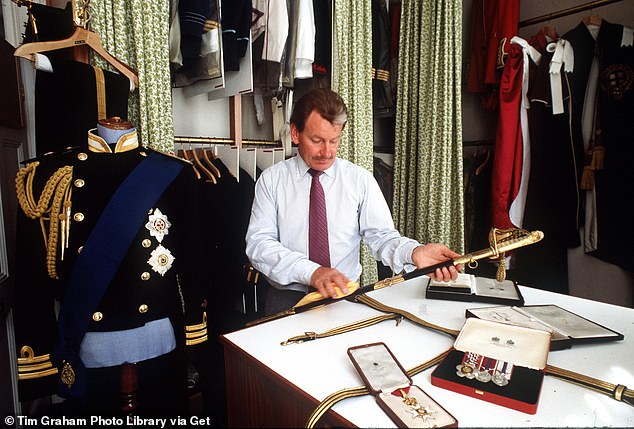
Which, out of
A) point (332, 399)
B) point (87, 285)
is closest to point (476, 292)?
point (332, 399)

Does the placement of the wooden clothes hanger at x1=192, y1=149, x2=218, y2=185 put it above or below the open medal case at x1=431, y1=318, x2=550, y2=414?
above

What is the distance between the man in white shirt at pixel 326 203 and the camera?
1.69 m

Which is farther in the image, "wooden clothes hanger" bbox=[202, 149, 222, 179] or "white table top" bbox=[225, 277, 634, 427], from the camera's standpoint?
"wooden clothes hanger" bbox=[202, 149, 222, 179]

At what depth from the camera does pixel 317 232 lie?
1.82 meters

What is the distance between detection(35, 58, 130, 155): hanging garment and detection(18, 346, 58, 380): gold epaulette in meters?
0.73

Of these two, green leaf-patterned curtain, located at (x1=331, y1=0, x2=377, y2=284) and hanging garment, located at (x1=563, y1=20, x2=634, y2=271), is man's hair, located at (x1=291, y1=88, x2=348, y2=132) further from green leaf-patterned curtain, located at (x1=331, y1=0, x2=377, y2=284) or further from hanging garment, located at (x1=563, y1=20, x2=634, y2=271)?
hanging garment, located at (x1=563, y1=20, x2=634, y2=271)

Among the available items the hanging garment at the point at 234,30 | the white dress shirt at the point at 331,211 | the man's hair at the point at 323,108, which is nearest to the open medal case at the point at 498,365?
the white dress shirt at the point at 331,211

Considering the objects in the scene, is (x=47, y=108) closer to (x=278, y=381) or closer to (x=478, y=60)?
(x=278, y=381)

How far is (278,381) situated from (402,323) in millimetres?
454

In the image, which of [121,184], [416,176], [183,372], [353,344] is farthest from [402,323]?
[416,176]

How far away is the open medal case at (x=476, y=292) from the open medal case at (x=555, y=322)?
0.07 metres

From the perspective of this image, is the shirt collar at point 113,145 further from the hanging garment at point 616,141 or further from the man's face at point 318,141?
the hanging garment at point 616,141

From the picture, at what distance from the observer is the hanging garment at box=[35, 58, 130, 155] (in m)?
1.43

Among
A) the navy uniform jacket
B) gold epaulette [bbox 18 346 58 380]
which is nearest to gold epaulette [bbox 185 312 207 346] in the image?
the navy uniform jacket
